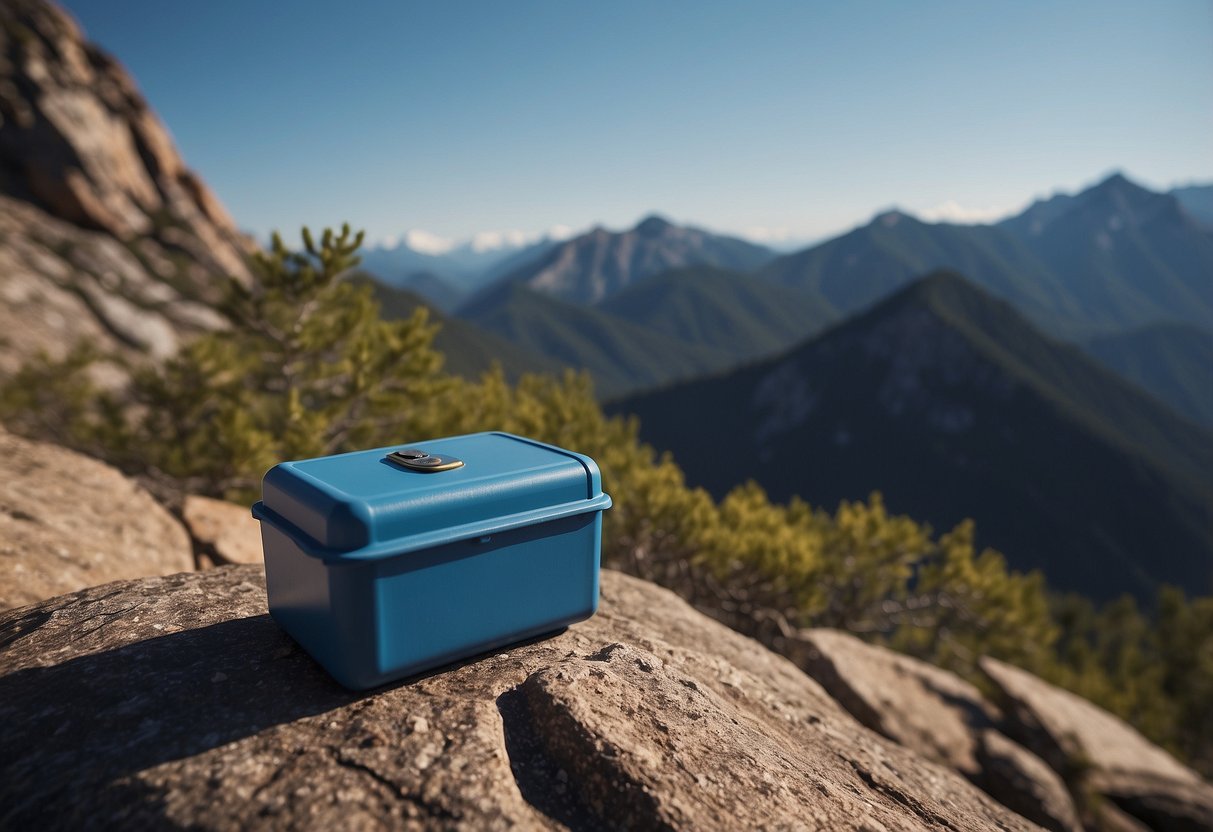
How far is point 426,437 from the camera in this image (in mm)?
15141

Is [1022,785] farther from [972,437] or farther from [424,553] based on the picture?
[972,437]

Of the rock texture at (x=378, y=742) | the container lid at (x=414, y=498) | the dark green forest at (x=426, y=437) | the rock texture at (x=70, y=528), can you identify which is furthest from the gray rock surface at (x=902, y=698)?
the rock texture at (x=70, y=528)

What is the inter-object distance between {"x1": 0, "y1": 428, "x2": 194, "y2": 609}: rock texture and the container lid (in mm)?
3765

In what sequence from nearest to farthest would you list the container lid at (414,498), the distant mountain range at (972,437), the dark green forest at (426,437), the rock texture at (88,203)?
the container lid at (414,498)
the dark green forest at (426,437)
the rock texture at (88,203)
the distant mountain range at (972,437)

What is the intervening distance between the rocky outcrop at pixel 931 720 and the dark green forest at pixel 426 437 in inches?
58.3

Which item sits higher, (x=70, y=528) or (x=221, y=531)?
(x=70, y=528)

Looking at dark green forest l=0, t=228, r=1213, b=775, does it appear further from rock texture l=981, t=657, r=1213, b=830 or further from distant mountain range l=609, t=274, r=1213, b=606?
distant mountain range l=609, t=274, r=1213, b=606

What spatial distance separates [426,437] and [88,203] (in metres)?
80.3

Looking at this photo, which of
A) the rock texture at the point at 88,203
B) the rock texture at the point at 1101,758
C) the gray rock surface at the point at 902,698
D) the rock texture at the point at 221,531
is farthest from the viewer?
the rock texture at the point at 88,203

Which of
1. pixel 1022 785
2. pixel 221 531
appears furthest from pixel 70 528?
pixel 1022 785

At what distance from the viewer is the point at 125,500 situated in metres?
9.49

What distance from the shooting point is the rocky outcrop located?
38.3 ft

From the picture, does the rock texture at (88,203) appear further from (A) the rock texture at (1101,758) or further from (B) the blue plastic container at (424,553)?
(A) the rock texture at (1101,758)

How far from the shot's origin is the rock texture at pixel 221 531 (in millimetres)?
9820
